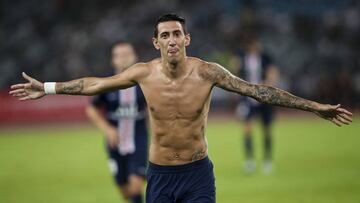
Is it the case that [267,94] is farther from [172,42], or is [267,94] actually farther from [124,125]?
[124,125]

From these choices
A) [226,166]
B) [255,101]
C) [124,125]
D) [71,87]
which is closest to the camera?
[71,87]

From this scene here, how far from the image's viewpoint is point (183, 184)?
6.65 meters

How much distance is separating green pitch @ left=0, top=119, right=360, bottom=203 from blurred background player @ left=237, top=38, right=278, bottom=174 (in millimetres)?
443

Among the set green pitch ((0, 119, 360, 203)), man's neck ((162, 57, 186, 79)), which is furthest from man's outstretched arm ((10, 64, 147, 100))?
green pitch ((0, 119, 360, 203))

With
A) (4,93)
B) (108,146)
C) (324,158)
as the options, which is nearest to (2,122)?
(4,93)

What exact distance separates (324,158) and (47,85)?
10.6 metres

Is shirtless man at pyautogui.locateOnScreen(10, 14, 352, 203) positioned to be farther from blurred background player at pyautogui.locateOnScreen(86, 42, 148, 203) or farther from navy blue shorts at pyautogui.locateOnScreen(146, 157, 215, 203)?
blurred background player at pyautogui.locateOnScreen(86, 42, 148, 203)

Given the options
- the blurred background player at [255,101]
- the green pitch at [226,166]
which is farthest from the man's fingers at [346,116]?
the blurred background player at [255,101]

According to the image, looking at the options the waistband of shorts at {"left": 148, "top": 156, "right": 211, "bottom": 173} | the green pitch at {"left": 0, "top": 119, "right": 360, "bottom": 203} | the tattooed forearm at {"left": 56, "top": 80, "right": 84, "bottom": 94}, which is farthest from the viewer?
the green pitch at {"left": 0, "top": 119, "right": 360, "bottom": 203}

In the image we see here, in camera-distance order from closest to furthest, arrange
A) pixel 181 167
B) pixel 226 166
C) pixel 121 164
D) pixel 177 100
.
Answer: pixel 181 167 → pixel 177 100 → pixel 121 164 → pixel 226 166

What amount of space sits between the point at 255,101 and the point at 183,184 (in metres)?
8.64

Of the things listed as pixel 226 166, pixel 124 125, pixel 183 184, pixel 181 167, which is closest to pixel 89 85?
pixel 181 167

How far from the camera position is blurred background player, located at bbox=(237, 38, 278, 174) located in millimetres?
15117

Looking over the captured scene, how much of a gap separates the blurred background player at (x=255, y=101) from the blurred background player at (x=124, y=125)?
5210mm
